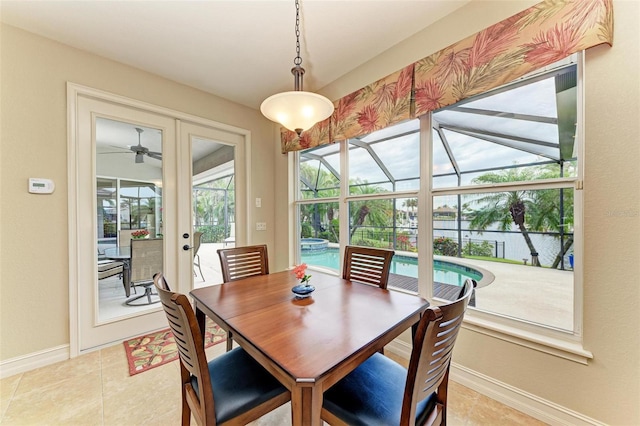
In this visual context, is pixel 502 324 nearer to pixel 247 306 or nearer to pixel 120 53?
pixel 247 306

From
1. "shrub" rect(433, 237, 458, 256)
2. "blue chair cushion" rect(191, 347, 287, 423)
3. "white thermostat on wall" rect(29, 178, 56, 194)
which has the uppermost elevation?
"white thermostat on wall" rect(29, 178, 56, 194)

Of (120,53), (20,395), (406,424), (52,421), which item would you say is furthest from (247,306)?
(120,53)

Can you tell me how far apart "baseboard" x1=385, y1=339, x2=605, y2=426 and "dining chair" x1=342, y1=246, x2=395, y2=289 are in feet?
2.88

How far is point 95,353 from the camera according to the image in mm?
2156

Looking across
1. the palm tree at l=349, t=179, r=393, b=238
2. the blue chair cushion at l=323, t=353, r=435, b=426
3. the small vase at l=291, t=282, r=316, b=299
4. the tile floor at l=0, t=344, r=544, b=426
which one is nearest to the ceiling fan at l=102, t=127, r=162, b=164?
the tile floor at l=0, t=344, r=544, b=426

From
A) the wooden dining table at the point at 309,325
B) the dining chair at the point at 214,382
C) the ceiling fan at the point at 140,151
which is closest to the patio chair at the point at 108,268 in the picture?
the ceiling fan at the point at 140,151

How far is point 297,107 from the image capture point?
1468 millimetres

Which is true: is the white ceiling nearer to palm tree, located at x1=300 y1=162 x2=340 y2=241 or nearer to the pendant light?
the pendant light

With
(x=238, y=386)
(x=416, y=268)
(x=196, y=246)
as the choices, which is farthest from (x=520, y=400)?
(x=196, y=246)

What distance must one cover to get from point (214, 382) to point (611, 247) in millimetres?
2106

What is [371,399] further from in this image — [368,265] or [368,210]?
[368,210]

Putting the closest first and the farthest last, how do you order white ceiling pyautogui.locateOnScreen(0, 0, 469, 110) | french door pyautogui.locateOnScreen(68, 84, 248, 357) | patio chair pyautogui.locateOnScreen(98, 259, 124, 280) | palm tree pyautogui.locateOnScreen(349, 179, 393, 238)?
white ceiling pyautogui.locateOnScreen(0, 0, 469, 110) → french door pyautogui.locateOnScreen(68, 84, 248, 357) → patio chair pyautogui.locateOnScreen(98, 259, 124, 280) → palm tree pyautogui.locateOnScreen(349, 179, 393, 238)

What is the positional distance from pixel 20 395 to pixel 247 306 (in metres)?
1.82

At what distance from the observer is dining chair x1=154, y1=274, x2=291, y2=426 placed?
91 cm
